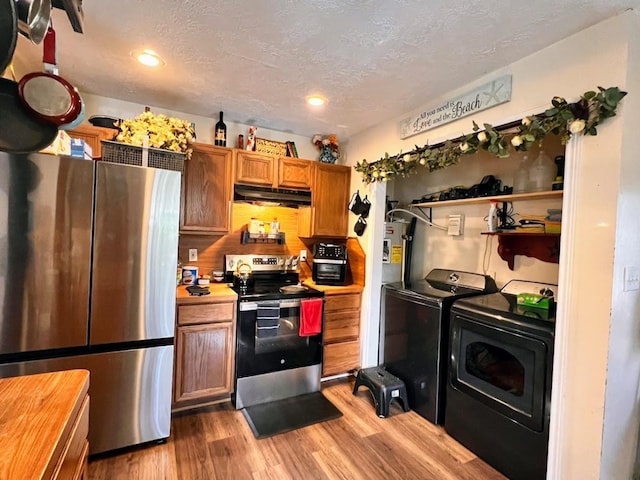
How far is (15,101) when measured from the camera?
1.14m

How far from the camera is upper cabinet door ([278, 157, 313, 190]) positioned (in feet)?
10.2

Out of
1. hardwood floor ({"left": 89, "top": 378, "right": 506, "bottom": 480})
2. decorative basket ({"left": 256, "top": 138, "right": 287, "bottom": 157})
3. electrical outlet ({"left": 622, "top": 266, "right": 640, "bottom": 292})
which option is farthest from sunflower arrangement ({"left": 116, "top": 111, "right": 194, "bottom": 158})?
electrical outlet ({"left": 622, "top": 266, "right": 640, "bottom": 292})

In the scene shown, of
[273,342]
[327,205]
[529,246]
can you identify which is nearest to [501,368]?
[529,246]

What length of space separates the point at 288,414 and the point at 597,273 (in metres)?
2.22

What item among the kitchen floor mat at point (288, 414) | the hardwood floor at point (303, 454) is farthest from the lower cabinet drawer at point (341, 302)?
the hardwood floor at point (303, 454)

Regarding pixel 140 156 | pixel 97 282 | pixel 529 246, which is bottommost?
pixel 97 282

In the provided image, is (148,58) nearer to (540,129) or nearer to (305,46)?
(305,46)

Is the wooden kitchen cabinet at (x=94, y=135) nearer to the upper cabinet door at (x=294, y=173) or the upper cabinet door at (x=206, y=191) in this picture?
the upper cabinet door at (x=206, y=191)

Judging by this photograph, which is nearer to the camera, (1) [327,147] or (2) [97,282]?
(2) [97,282]

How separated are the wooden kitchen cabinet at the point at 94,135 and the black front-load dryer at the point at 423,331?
2.63 metres

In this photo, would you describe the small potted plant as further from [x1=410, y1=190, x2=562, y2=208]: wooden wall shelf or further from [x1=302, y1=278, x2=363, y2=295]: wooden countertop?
[x1=302, y1=278, x2=363, y2=295]: wooden countertop

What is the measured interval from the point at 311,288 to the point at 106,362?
1639 mm

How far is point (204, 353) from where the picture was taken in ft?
8.05

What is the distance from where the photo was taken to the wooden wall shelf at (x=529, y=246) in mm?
2373
